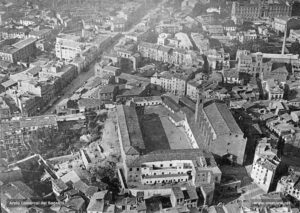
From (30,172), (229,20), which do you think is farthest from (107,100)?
(229,20)

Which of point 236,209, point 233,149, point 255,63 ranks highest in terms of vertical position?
point 255,63

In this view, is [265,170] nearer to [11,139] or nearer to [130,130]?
[130,130]

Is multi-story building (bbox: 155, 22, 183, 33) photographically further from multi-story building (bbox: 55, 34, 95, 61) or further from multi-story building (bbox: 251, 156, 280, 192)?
multi-story building (bbox: 251, 156, 280, 192)

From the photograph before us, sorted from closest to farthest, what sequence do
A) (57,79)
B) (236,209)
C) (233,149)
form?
(236,209) < (233,149) < (57,79)

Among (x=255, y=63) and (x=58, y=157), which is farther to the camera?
(x=255, y=63)

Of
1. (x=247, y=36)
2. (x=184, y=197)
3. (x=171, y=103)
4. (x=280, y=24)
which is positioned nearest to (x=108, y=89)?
(x=171, y=103)

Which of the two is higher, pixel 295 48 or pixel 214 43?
pixel 214 43

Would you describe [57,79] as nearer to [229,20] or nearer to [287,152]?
[287,152]
